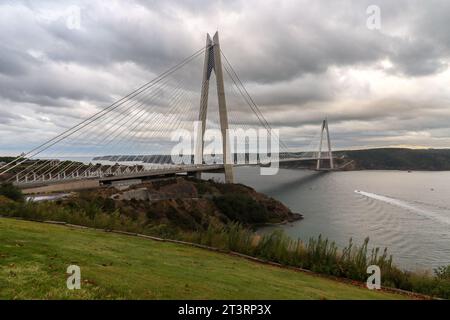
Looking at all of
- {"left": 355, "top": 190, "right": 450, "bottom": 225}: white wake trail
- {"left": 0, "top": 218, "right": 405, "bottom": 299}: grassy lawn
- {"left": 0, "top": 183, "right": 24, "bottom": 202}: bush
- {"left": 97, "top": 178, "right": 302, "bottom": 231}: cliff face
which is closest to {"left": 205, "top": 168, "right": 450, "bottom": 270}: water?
{"left": 355, "top": 190, "right": 450, "bottom": 225}: white wake trail

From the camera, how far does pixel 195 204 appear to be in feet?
147

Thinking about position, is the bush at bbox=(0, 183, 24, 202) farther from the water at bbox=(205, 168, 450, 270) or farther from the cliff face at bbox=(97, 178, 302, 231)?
the water at bbox=(205, 168, 450, 270)

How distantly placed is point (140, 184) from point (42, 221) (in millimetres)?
29651

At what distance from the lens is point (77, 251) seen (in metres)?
9.05

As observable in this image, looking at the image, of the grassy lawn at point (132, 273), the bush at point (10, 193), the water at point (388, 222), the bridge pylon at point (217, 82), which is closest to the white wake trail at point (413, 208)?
the water at point (388, 222)

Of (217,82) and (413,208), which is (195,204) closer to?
(217,82)

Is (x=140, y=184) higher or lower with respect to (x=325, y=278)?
higher

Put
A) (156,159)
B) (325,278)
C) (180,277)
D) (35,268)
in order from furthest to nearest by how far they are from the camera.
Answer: (156,159) → (325,278) → (180,277) → (35,268)

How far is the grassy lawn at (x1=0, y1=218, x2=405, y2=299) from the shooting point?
6.02 m

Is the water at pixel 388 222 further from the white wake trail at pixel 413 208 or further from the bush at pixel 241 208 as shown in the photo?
the bush at pixel 241 208

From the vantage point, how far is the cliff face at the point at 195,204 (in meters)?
36.7
